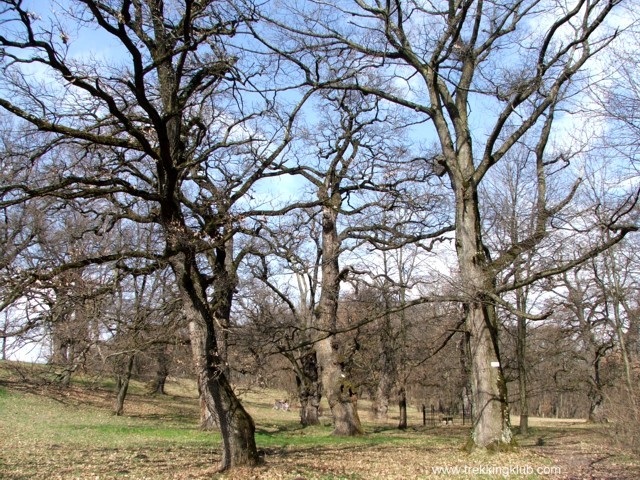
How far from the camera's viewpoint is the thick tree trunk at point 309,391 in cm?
2434

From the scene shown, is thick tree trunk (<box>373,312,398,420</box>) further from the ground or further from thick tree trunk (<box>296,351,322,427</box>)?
the ground

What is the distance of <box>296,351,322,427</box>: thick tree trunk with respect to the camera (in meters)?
24.3

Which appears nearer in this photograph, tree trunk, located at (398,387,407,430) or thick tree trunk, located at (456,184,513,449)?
thick tree trunk, located at (456,184,513,449)

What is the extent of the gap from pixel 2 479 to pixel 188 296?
3723 mm

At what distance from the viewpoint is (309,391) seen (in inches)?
970

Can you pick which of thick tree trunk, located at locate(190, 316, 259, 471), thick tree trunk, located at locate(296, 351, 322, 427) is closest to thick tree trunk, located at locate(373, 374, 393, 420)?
thick tree trunk, located at locate(296, 351, 322, 427)

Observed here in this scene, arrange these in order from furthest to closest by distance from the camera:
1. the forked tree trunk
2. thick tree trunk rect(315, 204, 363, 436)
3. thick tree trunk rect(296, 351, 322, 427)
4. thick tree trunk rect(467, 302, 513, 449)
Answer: thick tree trunk rect(296, 351, 322, 427) < thick tree trunk rect(315, 204, 363, 436) < thick tree trunk rect(467, 302, 513, 449) < the forked tree trunk

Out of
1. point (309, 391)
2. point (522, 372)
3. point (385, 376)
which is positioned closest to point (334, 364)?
point (309, 391)

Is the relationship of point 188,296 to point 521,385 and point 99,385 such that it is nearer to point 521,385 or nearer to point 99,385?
point 521,385

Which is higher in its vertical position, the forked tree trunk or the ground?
the forked tree trunk

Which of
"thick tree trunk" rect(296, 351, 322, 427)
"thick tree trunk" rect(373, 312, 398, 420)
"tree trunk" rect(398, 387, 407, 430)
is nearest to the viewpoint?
"thick tree trunk" rect(296, 351, 322, 427)

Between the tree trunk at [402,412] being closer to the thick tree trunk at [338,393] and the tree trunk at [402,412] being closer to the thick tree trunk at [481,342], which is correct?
the thick tree trunk at [338,393]

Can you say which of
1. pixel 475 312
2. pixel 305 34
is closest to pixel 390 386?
pixel 475 312

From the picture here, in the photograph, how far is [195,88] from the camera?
29.1 feet
